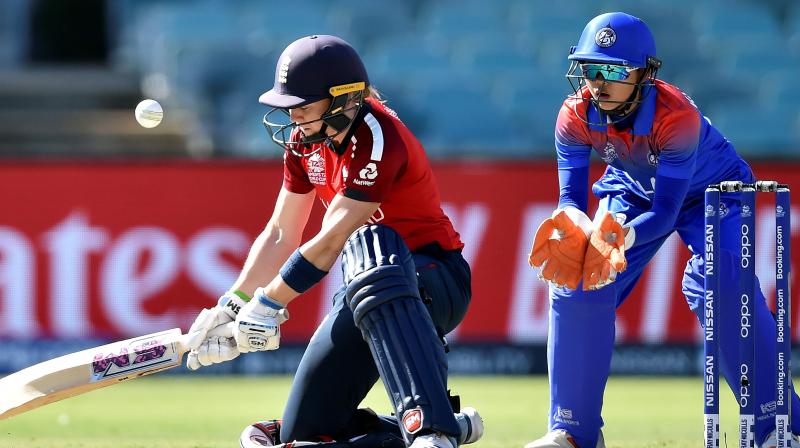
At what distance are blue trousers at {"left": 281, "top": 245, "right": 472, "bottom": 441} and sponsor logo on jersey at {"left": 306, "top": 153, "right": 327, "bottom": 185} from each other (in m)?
0.46

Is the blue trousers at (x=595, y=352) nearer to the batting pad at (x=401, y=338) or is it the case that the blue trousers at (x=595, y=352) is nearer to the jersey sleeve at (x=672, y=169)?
the jersey sleeve at (x=672, y=169)

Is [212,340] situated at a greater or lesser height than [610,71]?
lesser

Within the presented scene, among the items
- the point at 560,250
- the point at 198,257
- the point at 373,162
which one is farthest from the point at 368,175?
the point at 198,257

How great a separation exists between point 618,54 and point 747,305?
99 centimetres

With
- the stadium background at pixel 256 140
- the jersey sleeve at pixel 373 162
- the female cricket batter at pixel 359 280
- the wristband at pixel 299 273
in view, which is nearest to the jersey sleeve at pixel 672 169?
the female cricket batter at pixel 359 280

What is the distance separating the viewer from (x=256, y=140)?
11547 mm

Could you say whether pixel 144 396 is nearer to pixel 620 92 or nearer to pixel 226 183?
pixel 226 183

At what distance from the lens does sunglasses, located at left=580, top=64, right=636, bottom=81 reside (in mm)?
4480

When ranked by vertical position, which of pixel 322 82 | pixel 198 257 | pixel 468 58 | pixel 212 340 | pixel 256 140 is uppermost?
pixel 468 58

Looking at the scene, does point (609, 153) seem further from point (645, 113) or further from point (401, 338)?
point (401, 338)

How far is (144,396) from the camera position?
7844 mm

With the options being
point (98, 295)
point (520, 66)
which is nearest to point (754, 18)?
point (520, 66)

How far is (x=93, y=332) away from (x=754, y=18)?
7.94 meters

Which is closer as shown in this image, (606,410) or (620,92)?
(620,92)
